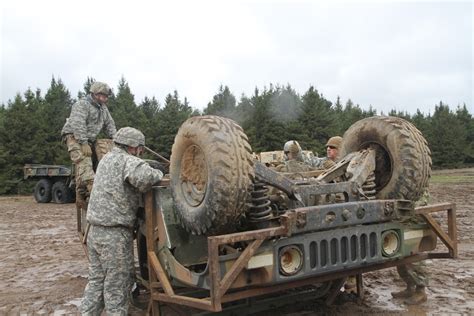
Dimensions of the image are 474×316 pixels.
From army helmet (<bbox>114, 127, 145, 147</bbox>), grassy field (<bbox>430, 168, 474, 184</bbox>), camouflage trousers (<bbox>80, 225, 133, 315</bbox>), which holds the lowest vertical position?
camouflage trousers (<bbox>80, 225, 133, 315</bbox>)

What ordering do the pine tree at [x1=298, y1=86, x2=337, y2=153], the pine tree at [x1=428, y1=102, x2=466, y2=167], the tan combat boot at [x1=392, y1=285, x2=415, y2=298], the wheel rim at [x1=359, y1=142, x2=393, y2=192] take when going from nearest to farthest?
the wheel rim at [x1=359, y1=142, x2=393, y2=192] → the tan combat boot at [x1=392, y1=285, x2=415, y2=298] → the pine tree at [x1=298, y1=86, x2=337, y2=153] → the pine tree at [x1=428, y1=102, x2=466, y2=167]

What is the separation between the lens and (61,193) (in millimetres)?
20953

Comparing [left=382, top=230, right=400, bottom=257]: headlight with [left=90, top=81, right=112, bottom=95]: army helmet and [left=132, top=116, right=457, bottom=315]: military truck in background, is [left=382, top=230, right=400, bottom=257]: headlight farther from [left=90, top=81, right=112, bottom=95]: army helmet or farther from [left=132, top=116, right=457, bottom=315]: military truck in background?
[left=90, top=81, right=112, bottom=95]: army helmet

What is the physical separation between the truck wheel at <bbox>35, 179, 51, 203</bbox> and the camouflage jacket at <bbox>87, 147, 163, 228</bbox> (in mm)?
17773

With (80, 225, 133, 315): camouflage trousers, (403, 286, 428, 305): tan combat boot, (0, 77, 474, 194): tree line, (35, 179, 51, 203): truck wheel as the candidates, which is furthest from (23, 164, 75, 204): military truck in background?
(403, 286, 428, 305): tan combat boot

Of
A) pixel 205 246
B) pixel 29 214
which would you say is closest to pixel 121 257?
pixel 205 246

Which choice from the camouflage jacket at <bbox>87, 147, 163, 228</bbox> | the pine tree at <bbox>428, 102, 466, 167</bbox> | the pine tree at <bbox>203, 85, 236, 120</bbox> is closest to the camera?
the camouflage jacket at <bbox>87, 147, 163, 228</bbox>

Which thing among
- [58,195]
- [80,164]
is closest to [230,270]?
[80,164]

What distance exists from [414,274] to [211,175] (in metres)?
3.02

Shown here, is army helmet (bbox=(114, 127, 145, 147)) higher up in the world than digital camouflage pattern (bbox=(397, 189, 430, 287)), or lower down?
higher up

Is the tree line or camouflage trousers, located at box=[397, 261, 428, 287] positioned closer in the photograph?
camouflage trousers, located at box=[397, 261, 428, 287]

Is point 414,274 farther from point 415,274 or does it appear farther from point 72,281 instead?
point 72,281

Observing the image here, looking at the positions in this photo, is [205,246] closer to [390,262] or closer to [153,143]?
[390,262]

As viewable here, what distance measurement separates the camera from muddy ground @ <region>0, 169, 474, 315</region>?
5511 millimetres
